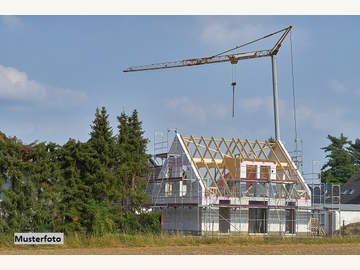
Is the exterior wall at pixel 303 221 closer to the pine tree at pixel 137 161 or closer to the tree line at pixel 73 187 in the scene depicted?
the pine tree at pixel 137 161

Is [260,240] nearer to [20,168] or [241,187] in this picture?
[20,168]

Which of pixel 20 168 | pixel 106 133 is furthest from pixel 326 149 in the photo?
pixel 20 168

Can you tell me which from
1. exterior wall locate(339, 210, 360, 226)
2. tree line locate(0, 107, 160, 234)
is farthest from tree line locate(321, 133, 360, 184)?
tree line locate(0, 107, 160, 234)

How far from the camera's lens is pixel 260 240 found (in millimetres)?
34312

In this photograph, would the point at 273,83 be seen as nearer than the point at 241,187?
No

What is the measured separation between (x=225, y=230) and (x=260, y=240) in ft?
48.2

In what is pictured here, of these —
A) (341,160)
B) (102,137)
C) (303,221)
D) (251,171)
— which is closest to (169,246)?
(102,137)

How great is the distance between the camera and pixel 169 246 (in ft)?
98.1

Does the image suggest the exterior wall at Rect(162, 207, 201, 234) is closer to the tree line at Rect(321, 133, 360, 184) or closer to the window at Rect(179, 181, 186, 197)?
the window at Rect(179, 181, 186, 197)

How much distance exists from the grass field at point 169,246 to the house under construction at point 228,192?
13.7 m

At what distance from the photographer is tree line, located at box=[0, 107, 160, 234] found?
101 ft

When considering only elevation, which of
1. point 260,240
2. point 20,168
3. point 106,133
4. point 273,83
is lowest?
point 260,240

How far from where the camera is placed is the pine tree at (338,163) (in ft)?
284

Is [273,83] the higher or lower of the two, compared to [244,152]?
higher
